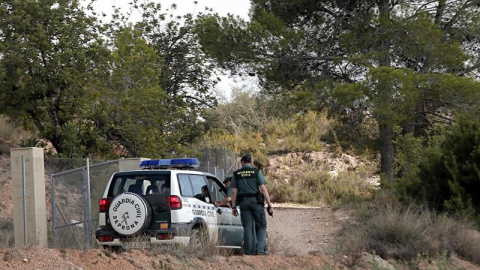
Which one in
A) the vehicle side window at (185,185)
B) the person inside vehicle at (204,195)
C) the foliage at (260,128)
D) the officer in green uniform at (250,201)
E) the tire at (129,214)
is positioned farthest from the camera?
the foliage at (260,128)

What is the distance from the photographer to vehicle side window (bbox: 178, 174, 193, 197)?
48.9 ft

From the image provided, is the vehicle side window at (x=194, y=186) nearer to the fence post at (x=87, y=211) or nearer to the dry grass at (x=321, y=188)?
the fence post at (x=87, y=211)

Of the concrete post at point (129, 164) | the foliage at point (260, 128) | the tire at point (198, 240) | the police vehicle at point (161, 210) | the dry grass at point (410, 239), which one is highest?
the foliage at point (260, 128)

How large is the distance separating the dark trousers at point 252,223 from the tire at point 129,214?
1683 millimetres

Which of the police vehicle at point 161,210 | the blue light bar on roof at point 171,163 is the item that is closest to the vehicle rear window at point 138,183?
the police vehicle at point 161,210

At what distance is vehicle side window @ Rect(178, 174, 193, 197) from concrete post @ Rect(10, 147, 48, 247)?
12.7 feet

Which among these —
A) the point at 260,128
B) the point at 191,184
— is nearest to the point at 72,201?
the point at 191,184

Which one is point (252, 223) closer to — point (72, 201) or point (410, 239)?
point (410, 239)

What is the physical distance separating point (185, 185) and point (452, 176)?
27.4 feet

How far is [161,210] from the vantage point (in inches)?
571

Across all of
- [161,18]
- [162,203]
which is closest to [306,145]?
[161,18]

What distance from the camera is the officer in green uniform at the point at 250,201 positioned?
47.8 feet

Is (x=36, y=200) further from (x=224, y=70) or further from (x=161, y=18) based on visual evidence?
(x=161, y=18)

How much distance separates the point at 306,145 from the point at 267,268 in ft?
100
